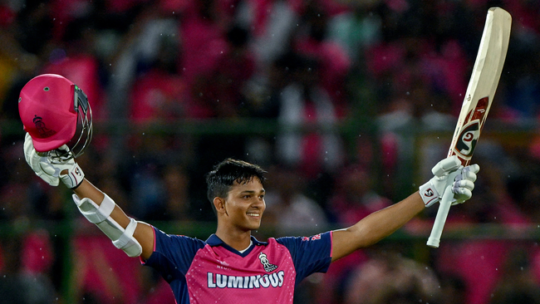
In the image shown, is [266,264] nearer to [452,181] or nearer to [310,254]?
[310,254]

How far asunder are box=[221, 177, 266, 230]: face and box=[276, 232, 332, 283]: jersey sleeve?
0.30 metres

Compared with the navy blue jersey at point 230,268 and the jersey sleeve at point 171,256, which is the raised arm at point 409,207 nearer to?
the navy blue jersey at point 230,268

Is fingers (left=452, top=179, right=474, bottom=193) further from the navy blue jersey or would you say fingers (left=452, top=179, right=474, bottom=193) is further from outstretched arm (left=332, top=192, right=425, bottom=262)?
the navy blue jersey

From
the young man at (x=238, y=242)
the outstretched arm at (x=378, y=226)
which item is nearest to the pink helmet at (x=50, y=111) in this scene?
the young man at (x=238, y=242)

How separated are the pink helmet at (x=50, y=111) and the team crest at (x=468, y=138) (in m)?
2.30

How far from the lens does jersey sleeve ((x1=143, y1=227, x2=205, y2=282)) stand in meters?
4.80

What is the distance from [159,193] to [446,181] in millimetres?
3389

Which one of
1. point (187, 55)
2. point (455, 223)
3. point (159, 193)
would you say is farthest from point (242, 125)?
point (455, 223)

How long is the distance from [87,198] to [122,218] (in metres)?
0.29

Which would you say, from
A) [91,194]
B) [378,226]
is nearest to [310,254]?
[378,226]

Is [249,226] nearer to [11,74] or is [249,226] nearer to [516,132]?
[516,132]

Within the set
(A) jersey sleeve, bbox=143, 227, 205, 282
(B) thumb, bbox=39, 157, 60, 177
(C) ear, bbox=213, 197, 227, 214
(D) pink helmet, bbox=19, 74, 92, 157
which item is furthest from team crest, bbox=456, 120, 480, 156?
(B) thumb, bbox=39, 157, 60, 177

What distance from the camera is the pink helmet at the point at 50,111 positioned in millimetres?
4301

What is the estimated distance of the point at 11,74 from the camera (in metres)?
8.64
